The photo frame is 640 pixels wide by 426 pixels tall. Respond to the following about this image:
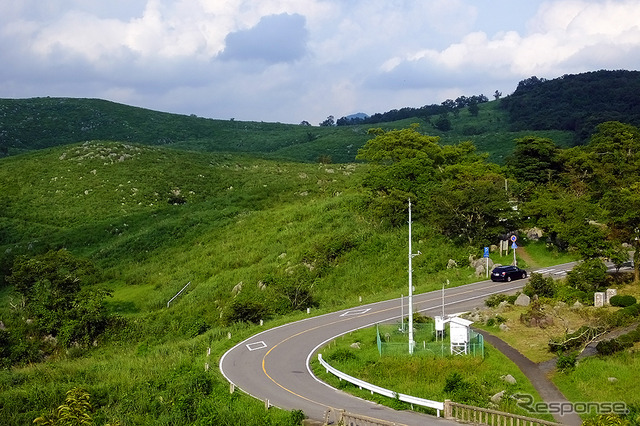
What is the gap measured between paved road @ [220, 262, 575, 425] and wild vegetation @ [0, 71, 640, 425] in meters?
1.39

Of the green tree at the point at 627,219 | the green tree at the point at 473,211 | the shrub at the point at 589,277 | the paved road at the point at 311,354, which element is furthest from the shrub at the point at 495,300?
the green tree at the point at 473,211

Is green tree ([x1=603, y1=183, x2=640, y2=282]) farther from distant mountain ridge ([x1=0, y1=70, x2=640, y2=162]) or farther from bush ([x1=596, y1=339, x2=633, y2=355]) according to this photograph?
distant mountain ridge ([x1=0, y1=70, x2=640, y2=162])

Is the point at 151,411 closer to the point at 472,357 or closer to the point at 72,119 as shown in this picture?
the point at 472,357

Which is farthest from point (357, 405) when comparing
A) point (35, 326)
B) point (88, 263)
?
point (88, 263)

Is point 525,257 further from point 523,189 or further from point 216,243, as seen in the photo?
point 216,243

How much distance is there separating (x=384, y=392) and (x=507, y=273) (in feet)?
78.7

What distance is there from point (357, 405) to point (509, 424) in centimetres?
591

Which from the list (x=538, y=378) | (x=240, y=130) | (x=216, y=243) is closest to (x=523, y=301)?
(x=538, y=378)

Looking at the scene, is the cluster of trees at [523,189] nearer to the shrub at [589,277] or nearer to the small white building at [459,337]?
the shrub at [589,277]

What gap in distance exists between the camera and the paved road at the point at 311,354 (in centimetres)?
2364

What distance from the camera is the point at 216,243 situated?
66.2 meters

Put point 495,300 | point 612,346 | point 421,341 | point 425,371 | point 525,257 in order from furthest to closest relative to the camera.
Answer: point 525,257
point 495,300
point 421,341
point 612,346
point 425,371

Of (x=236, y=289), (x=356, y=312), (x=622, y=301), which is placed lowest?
(x=236, y=289)

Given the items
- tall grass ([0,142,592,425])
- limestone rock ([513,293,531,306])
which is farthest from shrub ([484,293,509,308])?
tall grass ([0,142,592,425])
